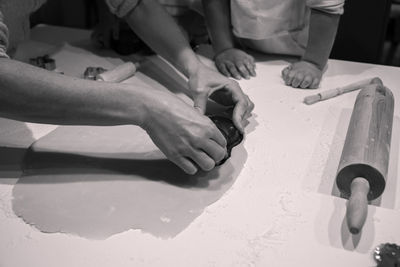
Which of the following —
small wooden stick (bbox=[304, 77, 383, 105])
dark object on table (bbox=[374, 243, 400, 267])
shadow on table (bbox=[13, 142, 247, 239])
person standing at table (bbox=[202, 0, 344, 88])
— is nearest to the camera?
dark object on table (bbox=[374, 243, 400, 267])

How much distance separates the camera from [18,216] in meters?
0.83

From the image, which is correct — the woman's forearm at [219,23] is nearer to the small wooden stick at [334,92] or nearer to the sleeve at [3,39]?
the small wooden stick at [334,92]

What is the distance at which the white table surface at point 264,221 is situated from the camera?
742 mm

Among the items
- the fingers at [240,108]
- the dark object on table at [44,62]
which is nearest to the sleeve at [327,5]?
the fingers at [240,108]

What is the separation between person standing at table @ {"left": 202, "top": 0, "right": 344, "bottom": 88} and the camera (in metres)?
→ 1.31

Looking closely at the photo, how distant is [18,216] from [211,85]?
1.79 feet

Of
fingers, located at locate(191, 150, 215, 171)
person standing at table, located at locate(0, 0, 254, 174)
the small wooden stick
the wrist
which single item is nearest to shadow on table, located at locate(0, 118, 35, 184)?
person standing at table, located at locate(0, 0, 254, 174)

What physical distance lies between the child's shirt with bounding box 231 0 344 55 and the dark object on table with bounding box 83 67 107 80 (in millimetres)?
439

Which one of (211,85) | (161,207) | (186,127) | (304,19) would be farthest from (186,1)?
(161,207)

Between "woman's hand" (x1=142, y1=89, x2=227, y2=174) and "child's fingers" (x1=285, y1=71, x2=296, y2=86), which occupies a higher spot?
"woman's hand" (x1=142, y1=89, x2=227, y2=174)

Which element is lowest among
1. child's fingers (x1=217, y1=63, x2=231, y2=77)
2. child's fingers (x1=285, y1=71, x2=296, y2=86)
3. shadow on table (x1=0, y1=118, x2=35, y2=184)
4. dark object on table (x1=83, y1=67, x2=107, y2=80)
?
child's fingers (x1=217, y1=63, x2=231, y2=77)

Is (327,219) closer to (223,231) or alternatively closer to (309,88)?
(223,231)

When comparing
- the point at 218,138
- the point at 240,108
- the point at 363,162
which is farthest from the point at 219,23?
the point at 363,162

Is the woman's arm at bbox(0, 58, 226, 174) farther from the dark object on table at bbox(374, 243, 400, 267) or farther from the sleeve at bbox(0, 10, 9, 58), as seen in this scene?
the dark object on table at bbox(374, 243, 400, 267)
